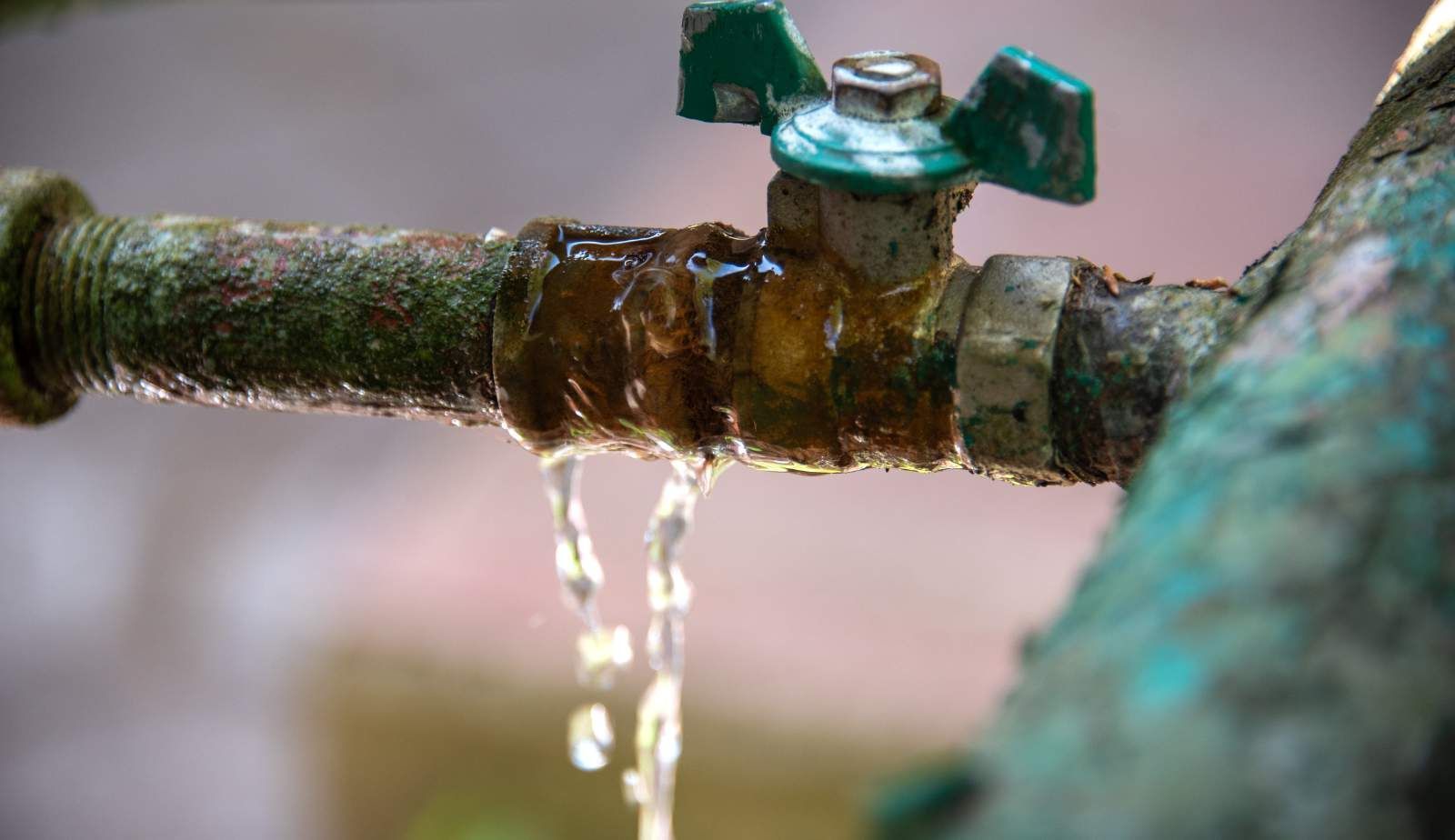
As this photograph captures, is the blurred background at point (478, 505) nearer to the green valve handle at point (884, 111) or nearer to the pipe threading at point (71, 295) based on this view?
the pipe threading at point (71, 295)

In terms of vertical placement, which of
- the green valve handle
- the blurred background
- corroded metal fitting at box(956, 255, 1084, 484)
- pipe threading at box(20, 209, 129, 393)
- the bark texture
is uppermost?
the green valve handle

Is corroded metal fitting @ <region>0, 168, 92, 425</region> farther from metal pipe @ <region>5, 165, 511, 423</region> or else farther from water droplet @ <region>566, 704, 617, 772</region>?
water droplet @ <region>566, 704, 617, 772</region>

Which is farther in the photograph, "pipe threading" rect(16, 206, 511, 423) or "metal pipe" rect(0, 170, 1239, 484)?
"pipe threading" rect(16, 206, 511, 423)

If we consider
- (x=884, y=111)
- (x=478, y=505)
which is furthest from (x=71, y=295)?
(x=478, y=505)

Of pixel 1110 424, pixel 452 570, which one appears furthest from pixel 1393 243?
pixel 452 570

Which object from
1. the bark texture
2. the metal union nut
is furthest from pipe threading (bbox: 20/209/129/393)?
the bark texture

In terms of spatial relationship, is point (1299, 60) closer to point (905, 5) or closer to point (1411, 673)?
point (905, 5)

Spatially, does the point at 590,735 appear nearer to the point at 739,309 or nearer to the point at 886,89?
the point at 739,309
